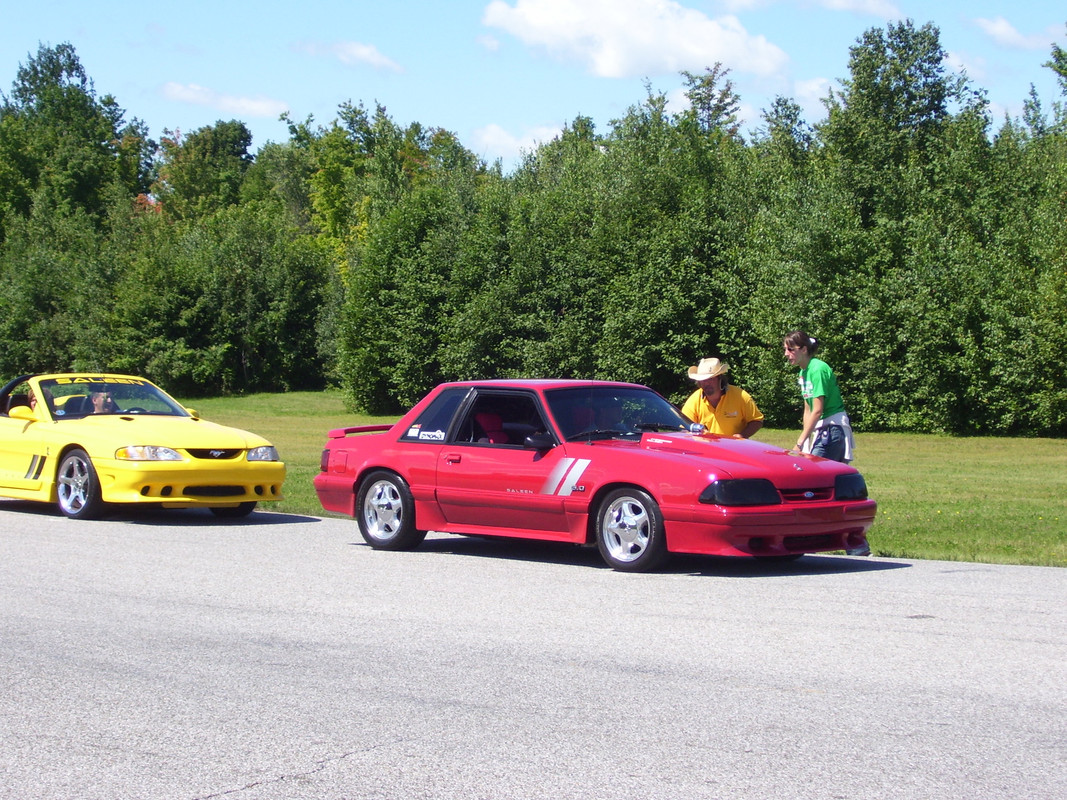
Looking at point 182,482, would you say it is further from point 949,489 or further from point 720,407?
point 949,489

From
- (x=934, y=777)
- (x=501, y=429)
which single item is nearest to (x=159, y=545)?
(x=501, y=429)

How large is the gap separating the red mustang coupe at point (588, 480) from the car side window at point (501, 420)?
0.01 meters

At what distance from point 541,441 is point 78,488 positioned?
5681mm

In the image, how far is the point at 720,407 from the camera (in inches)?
432

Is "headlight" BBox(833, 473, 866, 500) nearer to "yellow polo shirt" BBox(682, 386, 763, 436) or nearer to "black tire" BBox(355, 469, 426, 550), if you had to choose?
"yellow polo shirt" BBox(682, 386, 763, 436)

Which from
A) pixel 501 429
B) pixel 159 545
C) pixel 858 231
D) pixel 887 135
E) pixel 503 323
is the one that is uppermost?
pixel 887 135

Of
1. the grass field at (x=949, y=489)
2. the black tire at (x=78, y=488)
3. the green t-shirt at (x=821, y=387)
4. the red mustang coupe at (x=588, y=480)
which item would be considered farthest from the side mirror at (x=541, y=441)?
the black tire at (x=78, y=488)

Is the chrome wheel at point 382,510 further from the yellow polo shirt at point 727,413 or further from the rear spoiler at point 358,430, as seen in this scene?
the yellow polo shirt at point 727,413

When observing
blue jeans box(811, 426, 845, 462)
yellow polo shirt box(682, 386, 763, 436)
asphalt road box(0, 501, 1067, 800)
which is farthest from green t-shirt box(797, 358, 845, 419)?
asphalt road box(0, 501, 1067, 800)

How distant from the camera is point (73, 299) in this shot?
186ft

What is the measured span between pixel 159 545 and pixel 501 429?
3275 mm

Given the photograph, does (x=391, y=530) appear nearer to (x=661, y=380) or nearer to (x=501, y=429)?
(x=501, y=429)

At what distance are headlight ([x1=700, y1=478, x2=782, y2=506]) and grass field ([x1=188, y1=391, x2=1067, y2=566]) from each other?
210 cm

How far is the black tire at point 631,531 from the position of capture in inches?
356
